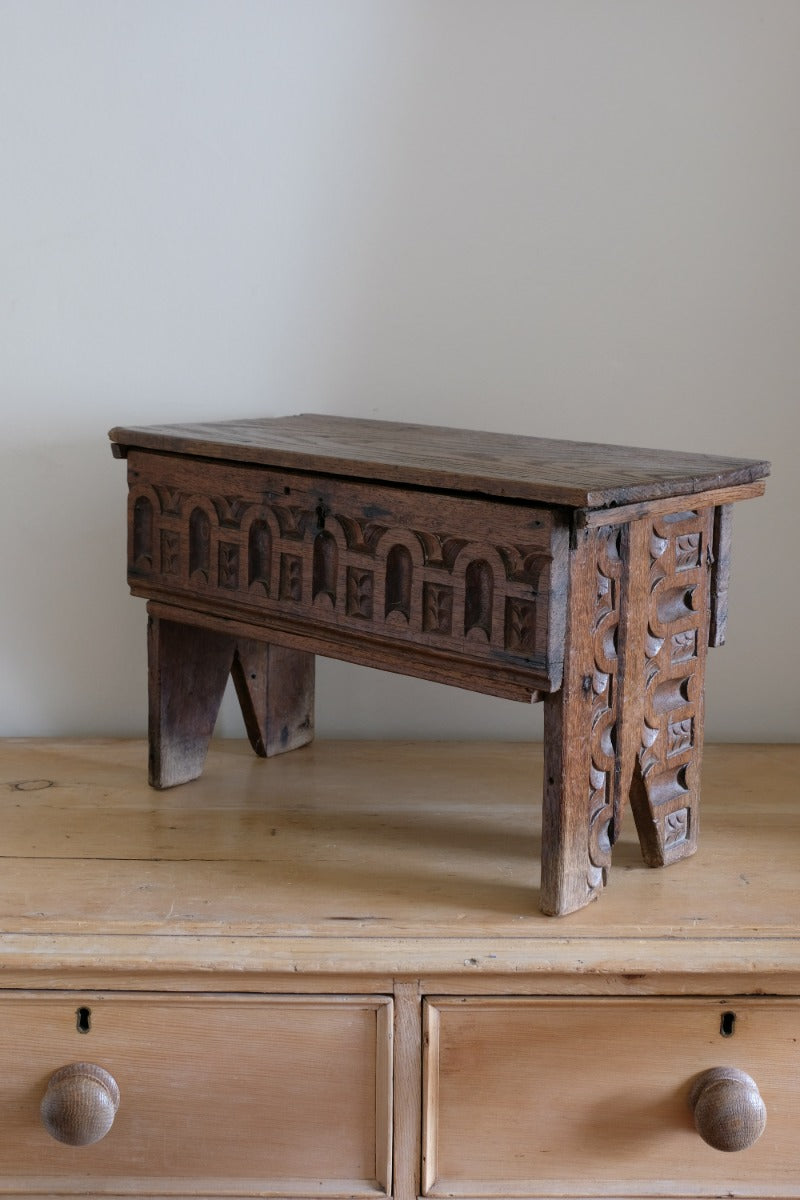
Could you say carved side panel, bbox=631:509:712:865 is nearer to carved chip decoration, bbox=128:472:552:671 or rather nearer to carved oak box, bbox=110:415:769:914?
carved oak box, bbox=110:415:769:914

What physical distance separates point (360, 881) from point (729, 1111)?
0.34 m

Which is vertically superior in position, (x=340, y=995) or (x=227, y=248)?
(x=227, y=248)

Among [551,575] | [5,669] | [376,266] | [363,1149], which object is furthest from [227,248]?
[363,1149]

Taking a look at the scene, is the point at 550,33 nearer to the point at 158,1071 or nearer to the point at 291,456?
the point at 291,456

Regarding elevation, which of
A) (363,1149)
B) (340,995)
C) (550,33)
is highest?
(550,33)

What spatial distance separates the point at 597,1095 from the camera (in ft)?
3.10

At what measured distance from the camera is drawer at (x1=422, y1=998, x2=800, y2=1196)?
94 cm

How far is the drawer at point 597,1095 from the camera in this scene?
94 centimetres

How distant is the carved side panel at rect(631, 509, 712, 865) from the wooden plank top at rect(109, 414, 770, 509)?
2.0 inches

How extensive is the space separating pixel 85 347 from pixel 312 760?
529 millimetres

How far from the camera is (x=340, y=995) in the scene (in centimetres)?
94

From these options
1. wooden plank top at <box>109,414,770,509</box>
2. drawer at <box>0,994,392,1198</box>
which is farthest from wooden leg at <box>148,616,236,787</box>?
drawer at <box>0,994,392,1198</box>

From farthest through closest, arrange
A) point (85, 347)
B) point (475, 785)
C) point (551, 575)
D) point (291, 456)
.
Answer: point (85, 347) < point (475, 785) < point (291, 456) < point (551, 575)

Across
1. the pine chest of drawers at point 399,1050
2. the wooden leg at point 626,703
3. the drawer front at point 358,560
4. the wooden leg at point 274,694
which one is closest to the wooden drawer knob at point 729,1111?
the pine chest of drawers at point 399,1050
